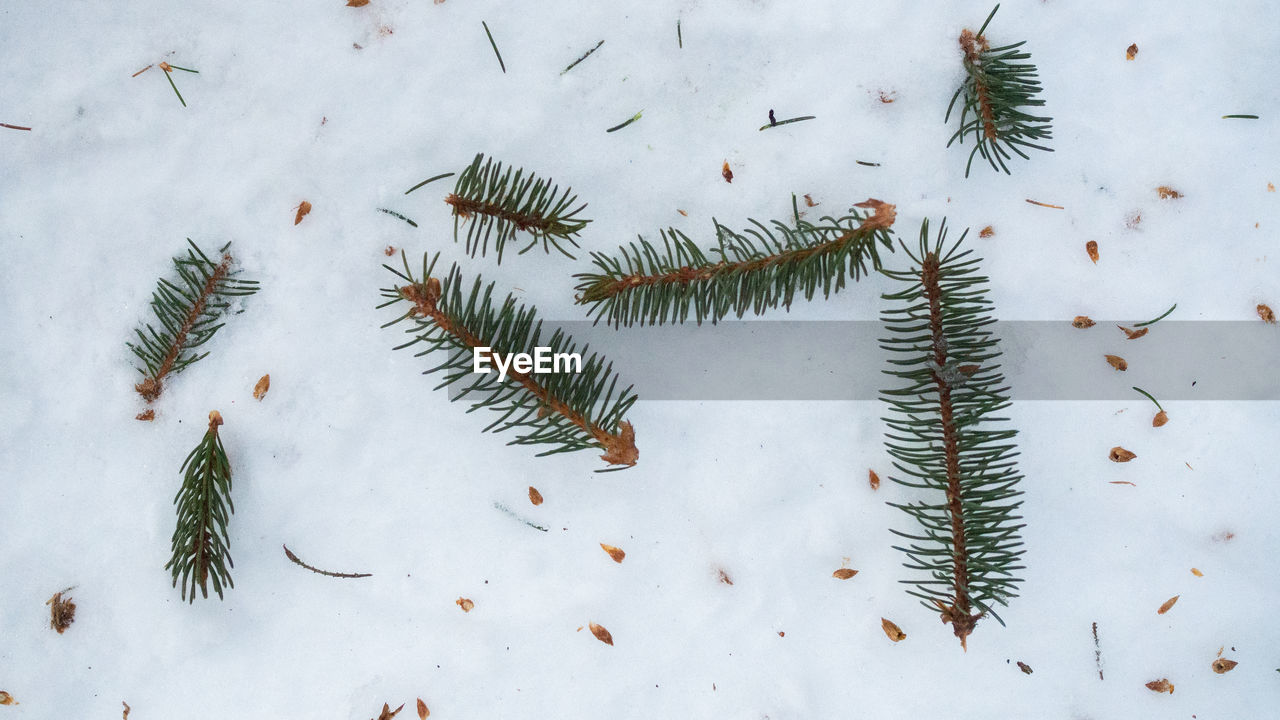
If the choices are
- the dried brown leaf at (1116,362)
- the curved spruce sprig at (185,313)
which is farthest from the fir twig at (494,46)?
the dried brown leaf at (1116,362)

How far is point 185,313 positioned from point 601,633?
88 centimetres

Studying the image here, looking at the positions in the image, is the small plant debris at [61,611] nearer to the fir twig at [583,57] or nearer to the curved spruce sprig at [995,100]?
the fir twig at [583,57]

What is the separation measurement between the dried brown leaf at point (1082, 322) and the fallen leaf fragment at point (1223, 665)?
2.06ft

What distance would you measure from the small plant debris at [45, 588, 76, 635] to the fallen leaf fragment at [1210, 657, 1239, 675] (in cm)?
199

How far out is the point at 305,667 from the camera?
1.35 meters

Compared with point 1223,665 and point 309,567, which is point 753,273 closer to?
point 309,567

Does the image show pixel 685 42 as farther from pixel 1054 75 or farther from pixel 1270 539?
pixel 1270 539

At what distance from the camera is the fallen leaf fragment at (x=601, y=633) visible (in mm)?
1345

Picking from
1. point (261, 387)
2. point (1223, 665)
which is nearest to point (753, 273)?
point (261, 387)

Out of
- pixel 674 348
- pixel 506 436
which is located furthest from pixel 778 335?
pixel 506 436

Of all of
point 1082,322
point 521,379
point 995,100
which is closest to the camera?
point 521,379

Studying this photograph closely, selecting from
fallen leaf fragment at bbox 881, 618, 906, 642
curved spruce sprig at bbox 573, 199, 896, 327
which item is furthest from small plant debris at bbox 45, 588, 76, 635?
fallen leaf fragment at bbox 881, 618, 906, 642

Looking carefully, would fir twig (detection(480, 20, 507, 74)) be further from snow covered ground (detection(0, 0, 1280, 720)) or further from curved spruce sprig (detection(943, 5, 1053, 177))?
curved spruce sprig (detection(943, 5, 1053, 177))

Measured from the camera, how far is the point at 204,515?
1224mm
